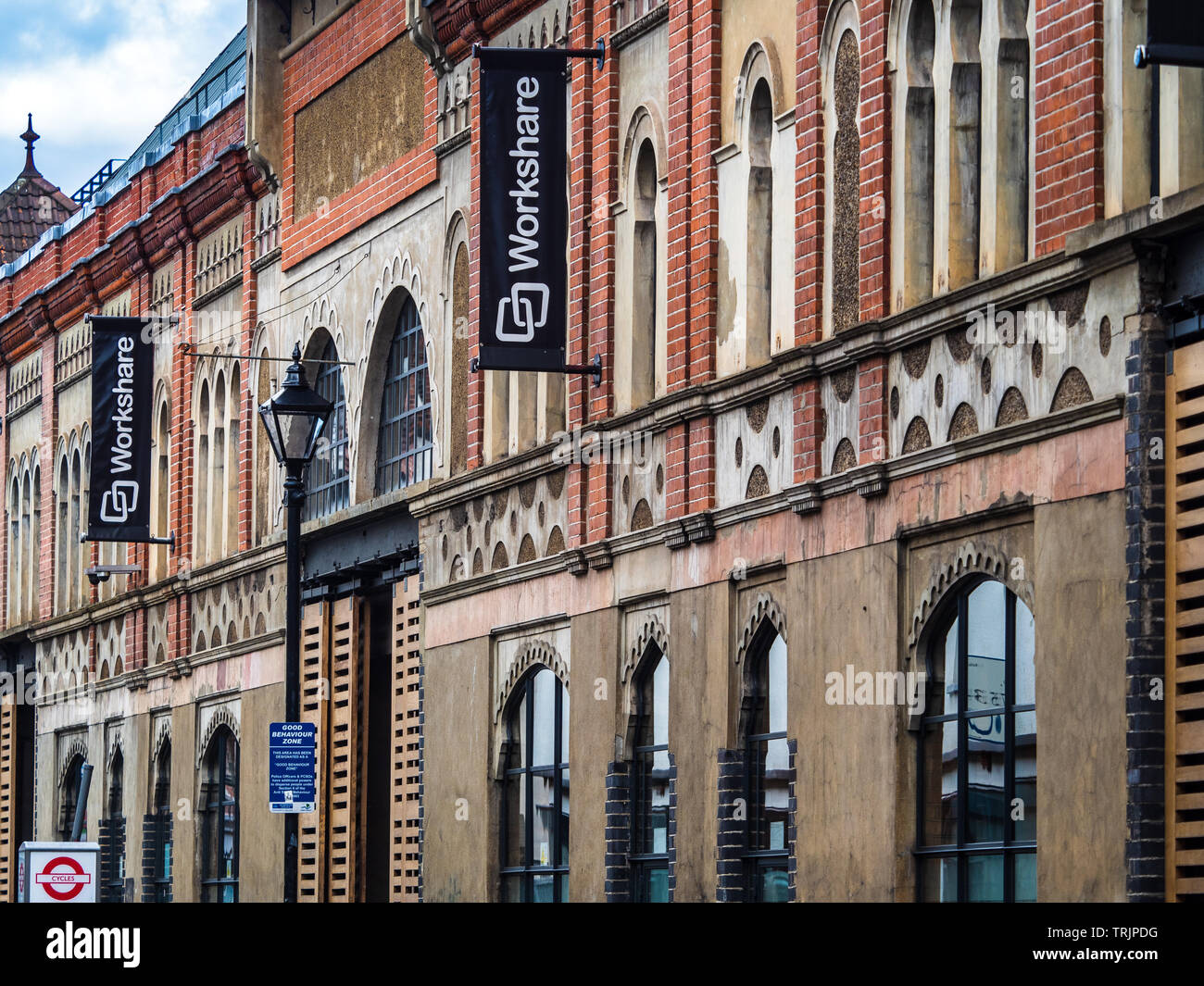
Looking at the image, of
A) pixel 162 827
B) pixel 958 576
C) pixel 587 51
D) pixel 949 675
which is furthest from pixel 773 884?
pixel 162 827

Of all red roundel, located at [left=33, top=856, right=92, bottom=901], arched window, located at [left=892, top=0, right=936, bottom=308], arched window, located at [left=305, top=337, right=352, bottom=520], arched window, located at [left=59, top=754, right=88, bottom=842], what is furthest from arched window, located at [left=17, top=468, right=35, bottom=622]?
arched window, located at [left=892, top=0, right=936, bottom=308]

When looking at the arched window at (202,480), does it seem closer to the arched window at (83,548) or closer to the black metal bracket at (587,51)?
the arched window at (83,548)

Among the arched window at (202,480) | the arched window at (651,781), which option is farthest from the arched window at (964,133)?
the arched window at (202,480)

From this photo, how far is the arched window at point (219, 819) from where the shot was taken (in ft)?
103

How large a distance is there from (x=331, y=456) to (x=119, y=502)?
261 inches

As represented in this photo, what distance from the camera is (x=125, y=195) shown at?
38.0 m

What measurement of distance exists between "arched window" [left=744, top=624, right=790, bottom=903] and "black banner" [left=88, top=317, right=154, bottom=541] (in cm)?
1815

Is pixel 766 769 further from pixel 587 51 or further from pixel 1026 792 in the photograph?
pixel 587 51

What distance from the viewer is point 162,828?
112 ft

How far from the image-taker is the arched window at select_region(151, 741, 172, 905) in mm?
34000

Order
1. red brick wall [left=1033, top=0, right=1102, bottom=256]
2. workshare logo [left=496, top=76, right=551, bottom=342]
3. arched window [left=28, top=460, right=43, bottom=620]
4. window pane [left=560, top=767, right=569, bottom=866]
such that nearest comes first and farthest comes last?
red brick wall [left=1033, top=0, right=1102, bottom=256], workshare logo [left=496, top=76, right=551, bottom=342], window pane [left=560, top=767, right=569, bottom=866], arched window [left=28, top=460, right=43, bottom=620]

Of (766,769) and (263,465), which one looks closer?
(766,769)
